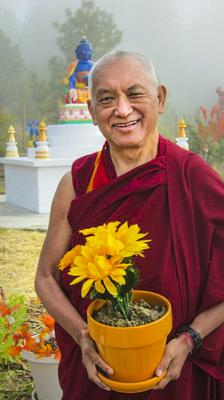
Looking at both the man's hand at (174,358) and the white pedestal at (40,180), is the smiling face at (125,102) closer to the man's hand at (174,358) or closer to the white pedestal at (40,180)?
the man's hand at (174,358)

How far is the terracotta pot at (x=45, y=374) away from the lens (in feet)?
6.97

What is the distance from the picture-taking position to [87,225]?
1337 millimetres

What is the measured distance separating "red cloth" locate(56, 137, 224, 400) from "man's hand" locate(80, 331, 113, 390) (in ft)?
0.59

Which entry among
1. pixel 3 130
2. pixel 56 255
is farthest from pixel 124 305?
pixel 3 130

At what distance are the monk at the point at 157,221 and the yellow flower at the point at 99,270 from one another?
0.29 meters

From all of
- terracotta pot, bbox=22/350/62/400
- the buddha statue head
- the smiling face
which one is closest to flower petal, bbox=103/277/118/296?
the smiling face

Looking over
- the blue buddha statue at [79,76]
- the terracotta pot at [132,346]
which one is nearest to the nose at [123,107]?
the terracotta pot at [132,346]

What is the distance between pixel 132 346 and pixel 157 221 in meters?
0.38

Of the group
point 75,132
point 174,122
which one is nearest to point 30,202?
point 75,132

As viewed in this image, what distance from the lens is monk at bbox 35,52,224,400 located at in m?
1.25

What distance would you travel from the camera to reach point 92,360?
1.13 m

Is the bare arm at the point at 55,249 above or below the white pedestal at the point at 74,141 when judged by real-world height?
above

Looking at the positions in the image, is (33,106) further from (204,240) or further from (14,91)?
(204,240)

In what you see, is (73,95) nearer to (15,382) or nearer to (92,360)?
(15,382)
